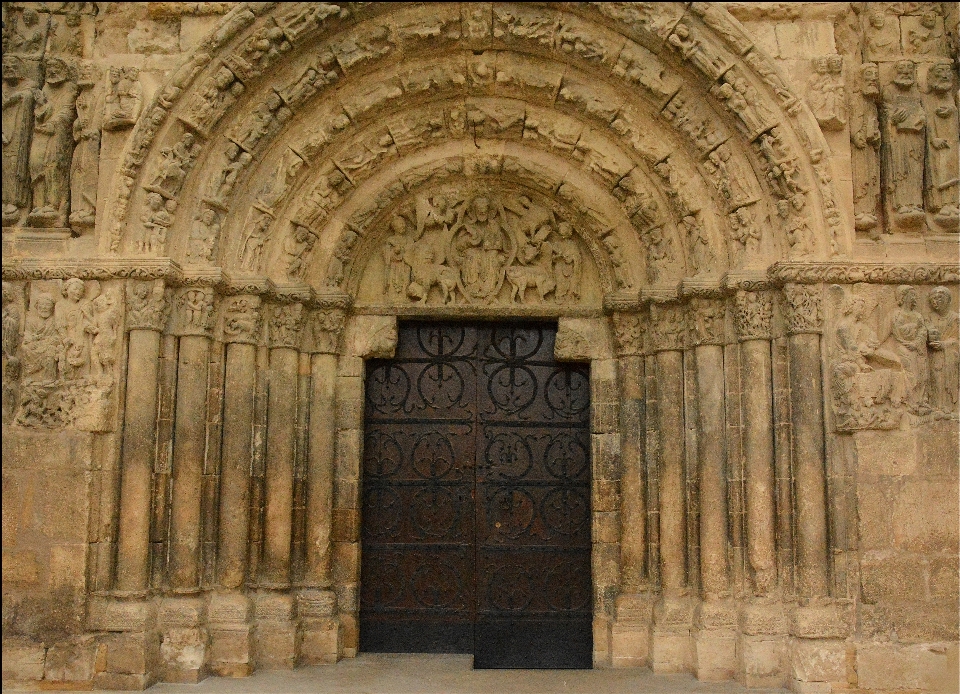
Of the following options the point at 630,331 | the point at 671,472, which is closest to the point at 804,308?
the point at 630,331

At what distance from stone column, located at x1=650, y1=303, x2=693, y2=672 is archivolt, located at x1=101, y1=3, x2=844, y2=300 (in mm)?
778

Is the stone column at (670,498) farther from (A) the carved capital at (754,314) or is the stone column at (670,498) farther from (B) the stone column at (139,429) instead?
(B) the stone column at (139,429)

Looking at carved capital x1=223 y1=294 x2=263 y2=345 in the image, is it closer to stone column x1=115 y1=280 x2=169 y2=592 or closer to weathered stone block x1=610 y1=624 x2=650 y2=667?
stone column x1=115 y1=280 x2=169 y2=592

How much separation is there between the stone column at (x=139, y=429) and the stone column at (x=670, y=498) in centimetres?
377

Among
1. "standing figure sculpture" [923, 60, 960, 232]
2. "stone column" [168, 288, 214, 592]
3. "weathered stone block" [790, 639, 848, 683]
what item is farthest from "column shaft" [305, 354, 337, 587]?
"standing figure sculpture" [923, 60, 960, 232]

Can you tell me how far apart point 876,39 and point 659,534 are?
13.5ft

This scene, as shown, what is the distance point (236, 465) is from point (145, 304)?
1.37 m

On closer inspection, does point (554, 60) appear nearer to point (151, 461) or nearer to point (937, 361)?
point (937, 361)

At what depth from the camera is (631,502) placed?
23.0 feet

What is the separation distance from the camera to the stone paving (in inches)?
236

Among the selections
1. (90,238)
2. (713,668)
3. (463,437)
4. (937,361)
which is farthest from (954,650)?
(90,238)

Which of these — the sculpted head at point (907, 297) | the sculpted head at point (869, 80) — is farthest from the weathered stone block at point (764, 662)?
the sculpted head at point (869, 80)

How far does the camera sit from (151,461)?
6242 millimetres

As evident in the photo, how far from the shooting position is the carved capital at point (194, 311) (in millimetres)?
6492
